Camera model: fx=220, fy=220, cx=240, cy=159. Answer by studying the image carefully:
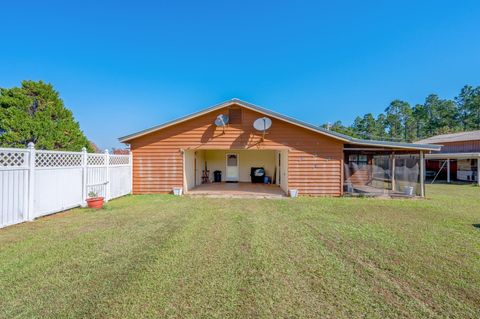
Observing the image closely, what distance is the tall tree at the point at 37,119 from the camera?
10.6 m

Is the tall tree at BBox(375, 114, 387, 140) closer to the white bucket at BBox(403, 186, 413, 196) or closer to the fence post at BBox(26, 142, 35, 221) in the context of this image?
the white bucket at BBox(403, 186, 413, 196)

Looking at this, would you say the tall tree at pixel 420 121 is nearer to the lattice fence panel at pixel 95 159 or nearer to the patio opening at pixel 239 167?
the patio opening at pixel 239 167

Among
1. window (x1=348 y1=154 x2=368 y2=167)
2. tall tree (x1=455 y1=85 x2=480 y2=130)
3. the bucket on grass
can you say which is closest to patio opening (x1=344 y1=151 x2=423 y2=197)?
window (x1=348 y1=154 x2=368 y2=167)

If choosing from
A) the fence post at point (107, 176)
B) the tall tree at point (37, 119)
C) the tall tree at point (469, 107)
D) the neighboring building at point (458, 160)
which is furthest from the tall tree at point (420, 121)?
the tall tree at point (37, 119)

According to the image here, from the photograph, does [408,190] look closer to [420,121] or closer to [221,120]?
[221,120]

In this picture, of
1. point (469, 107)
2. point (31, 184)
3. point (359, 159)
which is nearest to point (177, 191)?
point (31, 184)

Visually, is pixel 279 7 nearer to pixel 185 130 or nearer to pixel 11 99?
pixel 185 130

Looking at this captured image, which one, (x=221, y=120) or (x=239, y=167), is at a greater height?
(x=221, y=120)

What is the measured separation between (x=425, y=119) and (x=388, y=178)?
40.6m

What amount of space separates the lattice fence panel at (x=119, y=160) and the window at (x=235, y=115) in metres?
4.59

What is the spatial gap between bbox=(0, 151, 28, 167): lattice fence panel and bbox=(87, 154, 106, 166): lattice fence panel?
2041 mm

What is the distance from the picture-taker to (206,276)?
9.23 feet

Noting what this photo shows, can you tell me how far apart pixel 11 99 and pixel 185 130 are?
9.07m

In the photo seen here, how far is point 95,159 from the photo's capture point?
24.4ft
